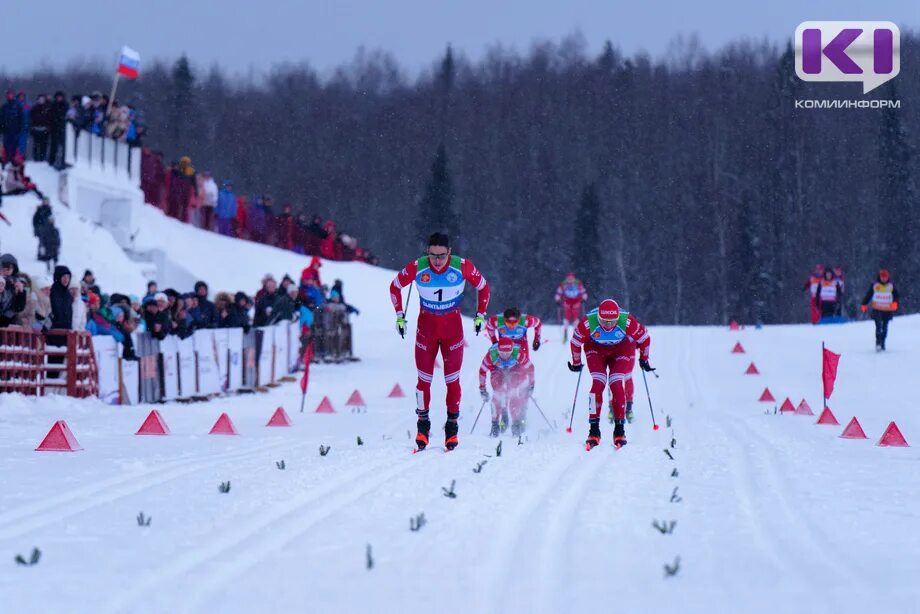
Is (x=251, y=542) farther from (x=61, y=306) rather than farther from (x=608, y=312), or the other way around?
(x=61, y=306)

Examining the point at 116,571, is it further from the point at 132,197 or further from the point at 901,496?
the point at 132,197

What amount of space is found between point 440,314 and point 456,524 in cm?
448

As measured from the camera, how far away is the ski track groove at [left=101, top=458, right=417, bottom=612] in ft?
18.1

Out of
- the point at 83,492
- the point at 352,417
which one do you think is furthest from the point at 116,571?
the point at 352,417

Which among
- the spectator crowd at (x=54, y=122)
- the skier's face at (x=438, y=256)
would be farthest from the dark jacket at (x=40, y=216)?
the skier's face at (x=438, y=256)

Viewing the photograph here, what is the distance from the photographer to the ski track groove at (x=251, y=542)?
5527 millimetres

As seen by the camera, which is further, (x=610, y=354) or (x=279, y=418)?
(x=279, y=418)

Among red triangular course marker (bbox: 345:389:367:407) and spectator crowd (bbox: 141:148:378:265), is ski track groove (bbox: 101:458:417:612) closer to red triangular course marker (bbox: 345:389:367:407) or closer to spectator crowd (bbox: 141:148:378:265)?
red triangular course marker (bbox: 345:389:367:407)

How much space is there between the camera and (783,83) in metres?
71.7

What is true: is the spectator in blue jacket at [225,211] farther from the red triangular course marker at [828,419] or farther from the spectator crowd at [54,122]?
the red triangular course marker at [828,419]

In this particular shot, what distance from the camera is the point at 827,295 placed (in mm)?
35531

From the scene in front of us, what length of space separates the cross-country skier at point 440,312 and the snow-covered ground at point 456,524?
20.1 inches

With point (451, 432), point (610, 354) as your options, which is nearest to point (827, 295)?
point (610, 354)

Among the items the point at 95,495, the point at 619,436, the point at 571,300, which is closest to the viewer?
the point at 95,495
